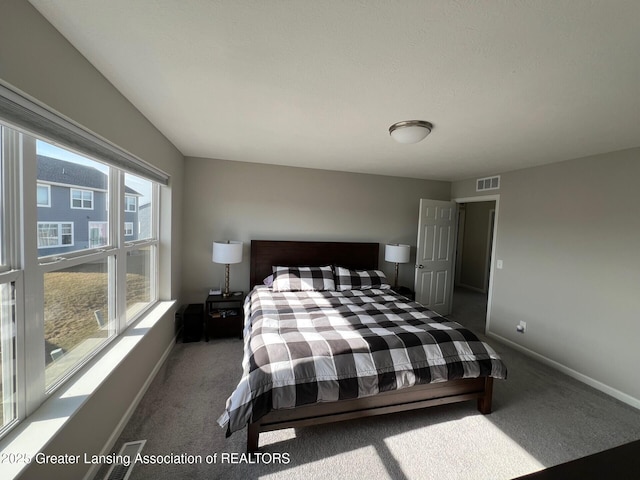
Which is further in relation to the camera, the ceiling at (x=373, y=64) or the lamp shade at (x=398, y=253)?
the lamp shade at (x=398, y=253)

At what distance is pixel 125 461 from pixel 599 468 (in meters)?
2.24

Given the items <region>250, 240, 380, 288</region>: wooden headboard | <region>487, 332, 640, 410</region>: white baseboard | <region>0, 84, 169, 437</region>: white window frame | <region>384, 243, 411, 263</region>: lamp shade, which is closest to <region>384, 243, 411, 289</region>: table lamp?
<region>384, 243, 411, 263</region>: lamp shade

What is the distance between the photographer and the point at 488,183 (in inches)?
147

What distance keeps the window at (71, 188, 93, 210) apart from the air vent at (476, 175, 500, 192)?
14.7ft

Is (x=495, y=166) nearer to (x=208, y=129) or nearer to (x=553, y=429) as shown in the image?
(x=553, y=429)

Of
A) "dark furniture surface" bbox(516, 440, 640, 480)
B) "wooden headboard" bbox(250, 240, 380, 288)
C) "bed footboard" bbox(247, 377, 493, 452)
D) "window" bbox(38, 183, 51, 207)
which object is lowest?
"bed footboard" bbox(247, 377, 493, 452)

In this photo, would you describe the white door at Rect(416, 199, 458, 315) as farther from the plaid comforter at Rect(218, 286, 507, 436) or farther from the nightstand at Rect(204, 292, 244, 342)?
the nightstand at Rect(204, 292, 244, 342)

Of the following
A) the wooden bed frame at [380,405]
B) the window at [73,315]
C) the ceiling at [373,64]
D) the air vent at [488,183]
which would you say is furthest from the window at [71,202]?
the air vent at [488,183]

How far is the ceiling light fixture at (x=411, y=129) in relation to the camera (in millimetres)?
1958

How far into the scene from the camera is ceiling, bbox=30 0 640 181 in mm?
979

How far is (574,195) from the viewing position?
9.10ft

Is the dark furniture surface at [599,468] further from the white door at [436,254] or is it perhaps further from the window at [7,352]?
the white door at [436,254]

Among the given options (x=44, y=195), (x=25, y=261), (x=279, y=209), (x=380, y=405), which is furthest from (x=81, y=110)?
(x=380, y=405)

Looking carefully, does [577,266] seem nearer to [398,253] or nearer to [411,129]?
[398,253]
